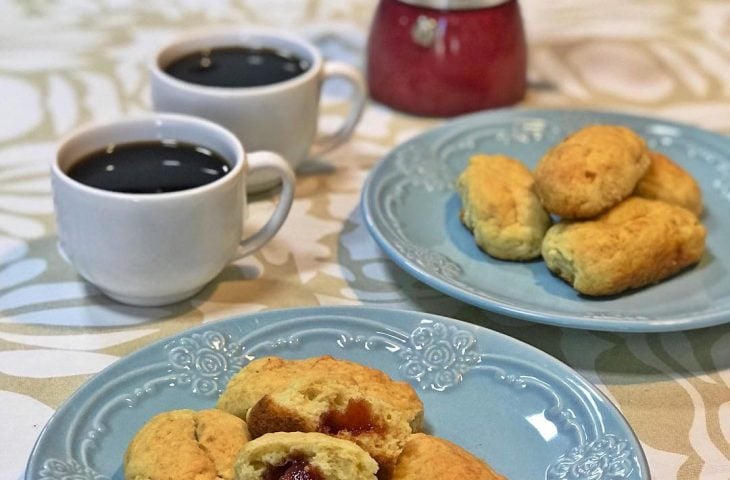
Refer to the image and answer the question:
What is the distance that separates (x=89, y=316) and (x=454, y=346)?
41cm

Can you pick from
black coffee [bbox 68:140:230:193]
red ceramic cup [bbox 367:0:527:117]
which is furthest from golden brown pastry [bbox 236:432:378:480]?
red ceramic cup [bbox 367:0:527:117]

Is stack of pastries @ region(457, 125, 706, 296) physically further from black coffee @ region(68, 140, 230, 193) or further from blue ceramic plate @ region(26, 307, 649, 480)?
black coffee @ region(68, 140, 230, 193)

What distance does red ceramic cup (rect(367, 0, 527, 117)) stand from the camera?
1.35 metres

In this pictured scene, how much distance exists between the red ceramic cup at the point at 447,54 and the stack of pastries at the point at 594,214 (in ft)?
1.21

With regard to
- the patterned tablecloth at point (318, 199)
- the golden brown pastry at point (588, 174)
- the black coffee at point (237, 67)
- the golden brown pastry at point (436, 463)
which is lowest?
the patterned tablecloth at point (318, 199)

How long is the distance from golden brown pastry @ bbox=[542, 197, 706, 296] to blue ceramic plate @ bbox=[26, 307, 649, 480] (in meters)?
0.16

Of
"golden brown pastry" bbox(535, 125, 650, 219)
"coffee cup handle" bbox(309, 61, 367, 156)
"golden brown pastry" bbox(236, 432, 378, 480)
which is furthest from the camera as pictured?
"coffee cup handle" bbox(309, 61, 367, 156)

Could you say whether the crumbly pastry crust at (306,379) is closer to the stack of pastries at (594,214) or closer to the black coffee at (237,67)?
the stack of pastries at (594,214)

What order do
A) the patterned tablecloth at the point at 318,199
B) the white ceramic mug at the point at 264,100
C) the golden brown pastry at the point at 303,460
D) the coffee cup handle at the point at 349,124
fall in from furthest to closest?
the coffee cup handle at the point at 349,124 < the white ceramic mug at the point at 264,100 < the patterned tablecloth at the point at 318,199 < the golden brown pastry at the point at 303,460

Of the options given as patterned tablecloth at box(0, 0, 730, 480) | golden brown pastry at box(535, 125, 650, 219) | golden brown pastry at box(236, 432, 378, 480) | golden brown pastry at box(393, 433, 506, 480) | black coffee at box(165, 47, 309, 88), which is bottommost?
patterned tablecloth at box(0, 0, 730, 480)

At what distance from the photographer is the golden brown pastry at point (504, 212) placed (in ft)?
3.26

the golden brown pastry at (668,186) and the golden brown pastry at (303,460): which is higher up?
the golden brown pastry at (668,186)

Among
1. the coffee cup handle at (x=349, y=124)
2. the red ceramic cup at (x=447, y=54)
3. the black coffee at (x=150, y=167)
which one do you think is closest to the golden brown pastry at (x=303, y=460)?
the black coffee at (x=150, y=167)

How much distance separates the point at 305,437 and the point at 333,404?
57 millimetres
